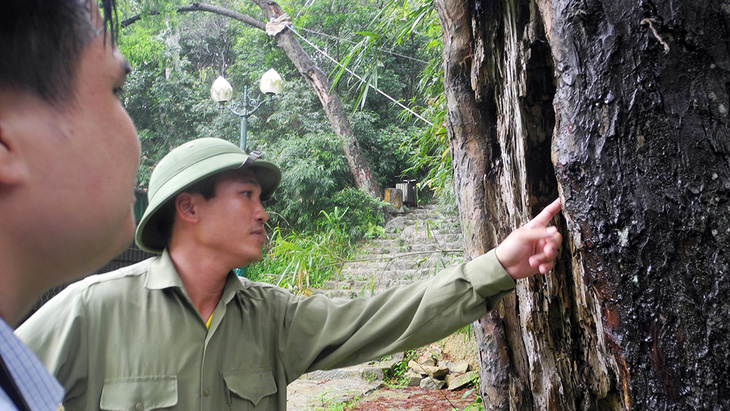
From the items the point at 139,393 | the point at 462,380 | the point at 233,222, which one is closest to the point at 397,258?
the point at 462,380

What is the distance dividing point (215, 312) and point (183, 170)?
53 centimetres

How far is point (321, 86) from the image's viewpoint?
11984mm

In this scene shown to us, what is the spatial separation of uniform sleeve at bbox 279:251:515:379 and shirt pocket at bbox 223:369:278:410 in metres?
0.11

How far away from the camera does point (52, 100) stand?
25.1 inches

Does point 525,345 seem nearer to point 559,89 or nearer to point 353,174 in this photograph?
point 559,89

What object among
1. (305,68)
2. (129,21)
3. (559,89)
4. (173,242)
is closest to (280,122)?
(305,68)

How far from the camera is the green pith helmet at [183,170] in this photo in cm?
186

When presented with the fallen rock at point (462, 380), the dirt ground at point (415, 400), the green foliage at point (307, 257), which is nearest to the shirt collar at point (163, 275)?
the dirt ground at point (415, 400)

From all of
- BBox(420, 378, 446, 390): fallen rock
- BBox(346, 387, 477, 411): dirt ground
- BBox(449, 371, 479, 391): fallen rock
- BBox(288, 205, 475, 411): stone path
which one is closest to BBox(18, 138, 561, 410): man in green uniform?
BBox(288, 205, 475, 411): stone path

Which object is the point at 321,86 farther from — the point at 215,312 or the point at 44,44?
the point at 44,44

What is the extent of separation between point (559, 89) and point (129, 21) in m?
9.77

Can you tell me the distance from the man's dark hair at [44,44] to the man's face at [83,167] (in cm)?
1

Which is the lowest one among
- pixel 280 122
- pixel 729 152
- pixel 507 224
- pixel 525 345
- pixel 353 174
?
pixel 525 345

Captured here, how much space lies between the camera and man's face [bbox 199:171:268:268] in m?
1.88
